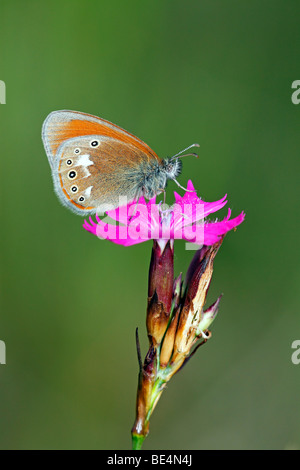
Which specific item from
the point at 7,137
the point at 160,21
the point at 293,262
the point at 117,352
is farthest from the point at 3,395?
the point at 160,21

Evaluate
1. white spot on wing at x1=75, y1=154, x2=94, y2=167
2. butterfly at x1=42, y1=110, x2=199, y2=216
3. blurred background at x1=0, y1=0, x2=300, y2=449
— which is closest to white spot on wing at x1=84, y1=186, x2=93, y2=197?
butterfly at x1=42, y1=110, x2=199, y2=216

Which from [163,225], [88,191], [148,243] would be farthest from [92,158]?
[148,243]

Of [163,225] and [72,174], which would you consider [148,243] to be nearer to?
[72,174]

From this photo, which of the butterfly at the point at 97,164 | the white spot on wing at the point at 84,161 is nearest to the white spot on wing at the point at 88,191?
the butterfly at the point at 97,164

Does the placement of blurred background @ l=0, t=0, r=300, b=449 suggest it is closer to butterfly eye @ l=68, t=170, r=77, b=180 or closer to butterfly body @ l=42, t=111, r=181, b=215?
butterfly body @ l=42, t=111, r=181, b=215

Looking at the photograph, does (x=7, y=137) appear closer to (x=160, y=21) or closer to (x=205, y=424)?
(x=160, y=21)

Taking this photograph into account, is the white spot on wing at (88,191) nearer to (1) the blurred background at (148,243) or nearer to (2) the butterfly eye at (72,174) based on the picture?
(2) the butterfly eye at (72,174)
